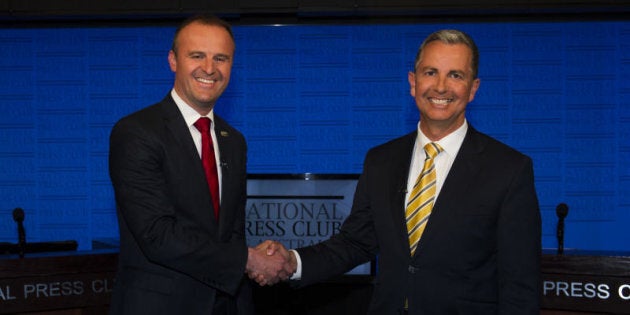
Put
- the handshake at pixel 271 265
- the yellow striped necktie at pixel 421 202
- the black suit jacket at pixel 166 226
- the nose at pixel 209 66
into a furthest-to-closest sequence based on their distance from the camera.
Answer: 1. the handshake at pixel 271 265
2. the nose at pixel 209 66
3. the black suit jacket at pixel 166 226
4. the yellow striped necktie at pixel 421 202

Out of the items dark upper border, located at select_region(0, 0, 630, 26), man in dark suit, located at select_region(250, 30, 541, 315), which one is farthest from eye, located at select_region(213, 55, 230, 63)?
dark upper border, located at select_region(0, 0, 630, 26)

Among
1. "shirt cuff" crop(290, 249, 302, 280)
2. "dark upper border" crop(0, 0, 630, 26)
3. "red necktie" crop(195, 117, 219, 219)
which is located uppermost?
"dark upper border" crop(0, 0, 630, 26)

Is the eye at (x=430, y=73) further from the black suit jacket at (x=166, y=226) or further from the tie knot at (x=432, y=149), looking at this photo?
the black suit jacket at (x=166, y=226)

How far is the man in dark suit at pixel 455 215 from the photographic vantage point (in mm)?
2092

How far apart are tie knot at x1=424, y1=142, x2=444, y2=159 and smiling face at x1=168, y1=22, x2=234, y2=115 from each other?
2.73 feet

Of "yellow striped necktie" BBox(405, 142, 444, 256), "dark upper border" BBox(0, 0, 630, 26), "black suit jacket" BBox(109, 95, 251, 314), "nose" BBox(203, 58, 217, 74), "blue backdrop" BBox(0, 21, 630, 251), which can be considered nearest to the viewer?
"yellow striped necktie" BBox(405, 142, 444, 256)

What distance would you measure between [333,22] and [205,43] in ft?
10.3

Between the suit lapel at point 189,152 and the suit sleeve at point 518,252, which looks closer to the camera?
the suit sleeve at point 518,252

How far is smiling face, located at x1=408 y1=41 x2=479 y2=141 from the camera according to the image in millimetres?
2254

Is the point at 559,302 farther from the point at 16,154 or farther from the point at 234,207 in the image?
the point at 16,154

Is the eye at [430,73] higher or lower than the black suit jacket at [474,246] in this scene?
higher

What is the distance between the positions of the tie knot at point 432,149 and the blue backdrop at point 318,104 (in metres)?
3.29

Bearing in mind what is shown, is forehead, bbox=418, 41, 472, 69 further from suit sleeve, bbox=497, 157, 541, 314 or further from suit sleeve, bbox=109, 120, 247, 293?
suit sleeve, bbox=109, 120, 247, 293

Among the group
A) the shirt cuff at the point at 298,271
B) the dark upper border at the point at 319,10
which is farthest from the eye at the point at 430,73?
the dark upper border at the point at 319,10
